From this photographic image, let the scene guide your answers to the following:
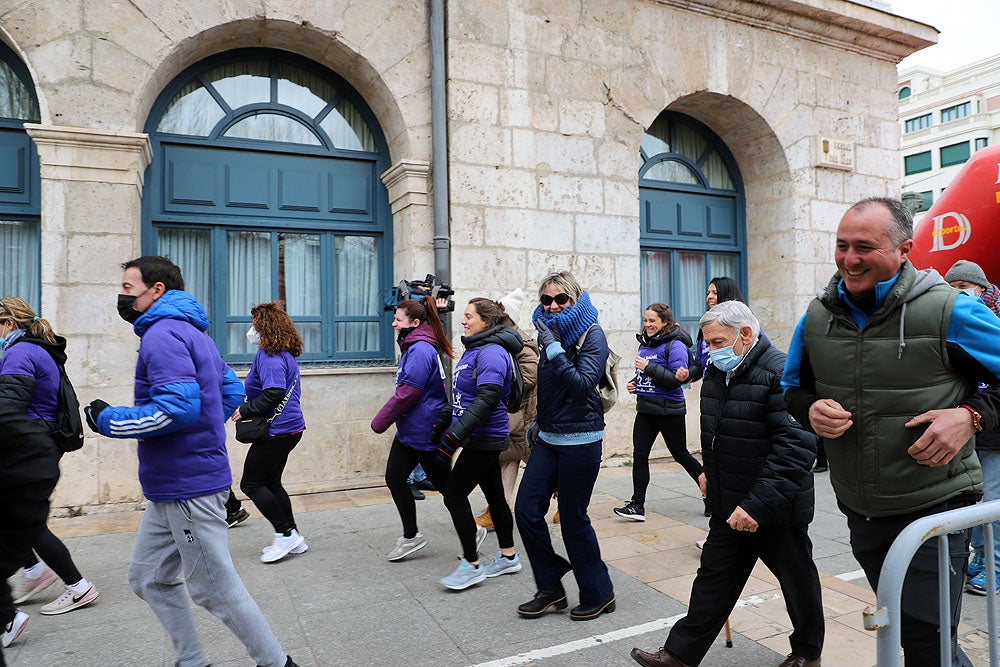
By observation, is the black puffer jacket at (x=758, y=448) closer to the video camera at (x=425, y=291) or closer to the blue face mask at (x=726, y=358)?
the blue face mask at (x=726, y=358)

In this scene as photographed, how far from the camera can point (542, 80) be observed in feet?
25.8

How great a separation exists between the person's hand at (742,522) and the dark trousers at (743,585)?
18 centimetres

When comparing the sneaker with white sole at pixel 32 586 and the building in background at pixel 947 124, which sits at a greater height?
the building in background at pixel 947 124

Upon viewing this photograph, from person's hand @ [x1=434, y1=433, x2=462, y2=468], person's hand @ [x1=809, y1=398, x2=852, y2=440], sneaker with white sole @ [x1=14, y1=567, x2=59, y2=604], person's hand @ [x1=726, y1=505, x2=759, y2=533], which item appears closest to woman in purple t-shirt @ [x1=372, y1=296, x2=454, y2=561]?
person's hand @ [x1=434, y1=433, x2=462, y2=468]

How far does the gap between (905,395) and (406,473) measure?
3.26 meters

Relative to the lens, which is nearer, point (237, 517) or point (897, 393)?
point (897, 393)

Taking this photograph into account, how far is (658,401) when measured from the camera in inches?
226

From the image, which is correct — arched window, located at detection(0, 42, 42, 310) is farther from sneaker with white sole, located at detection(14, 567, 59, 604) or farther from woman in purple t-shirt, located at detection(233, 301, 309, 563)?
sneaker with white sole, located at detection(14, 567, 59, 604)

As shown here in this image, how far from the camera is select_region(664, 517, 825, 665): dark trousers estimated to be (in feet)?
9.78

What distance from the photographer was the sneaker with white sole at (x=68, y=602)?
3932 millimetres

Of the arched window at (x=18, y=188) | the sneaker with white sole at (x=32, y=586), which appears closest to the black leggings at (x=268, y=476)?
the sneaker with white sole at (x=32, y=586)

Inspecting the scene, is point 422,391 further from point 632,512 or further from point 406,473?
point 632,512

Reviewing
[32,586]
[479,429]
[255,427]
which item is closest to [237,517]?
[255,427]

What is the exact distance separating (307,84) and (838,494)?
692cm
